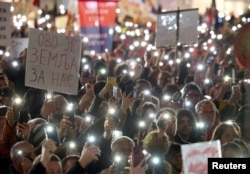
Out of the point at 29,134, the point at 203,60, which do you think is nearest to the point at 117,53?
the point at 203,60

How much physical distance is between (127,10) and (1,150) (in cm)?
1490

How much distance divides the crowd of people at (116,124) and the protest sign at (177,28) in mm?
907

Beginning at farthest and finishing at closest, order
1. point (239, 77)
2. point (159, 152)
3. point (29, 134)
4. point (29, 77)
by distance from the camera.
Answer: point (239, 77) < point (29, 77) < point (29, 134) < point (159, 152)

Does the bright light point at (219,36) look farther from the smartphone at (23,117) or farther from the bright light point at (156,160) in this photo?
the bright light point at (156,160)

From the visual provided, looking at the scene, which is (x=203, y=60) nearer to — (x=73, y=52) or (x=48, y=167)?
(x=73, y=52)

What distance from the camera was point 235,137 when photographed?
706 cm

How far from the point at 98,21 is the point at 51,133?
7.99m

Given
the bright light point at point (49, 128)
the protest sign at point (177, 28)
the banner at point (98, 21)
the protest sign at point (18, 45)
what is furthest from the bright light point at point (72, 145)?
the protest sign at point (18, 45)

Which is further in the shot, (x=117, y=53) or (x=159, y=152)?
(x=117, y=53)

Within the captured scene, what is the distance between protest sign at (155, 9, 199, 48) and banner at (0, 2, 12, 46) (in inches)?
127

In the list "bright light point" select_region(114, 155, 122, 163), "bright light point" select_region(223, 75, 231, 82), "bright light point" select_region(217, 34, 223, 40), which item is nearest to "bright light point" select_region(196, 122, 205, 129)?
"bright light point" select_region(114, 155, 122, 163)

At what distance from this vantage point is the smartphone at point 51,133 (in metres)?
7.16

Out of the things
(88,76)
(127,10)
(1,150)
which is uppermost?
(127,10)

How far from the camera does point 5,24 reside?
10797 millimetres
